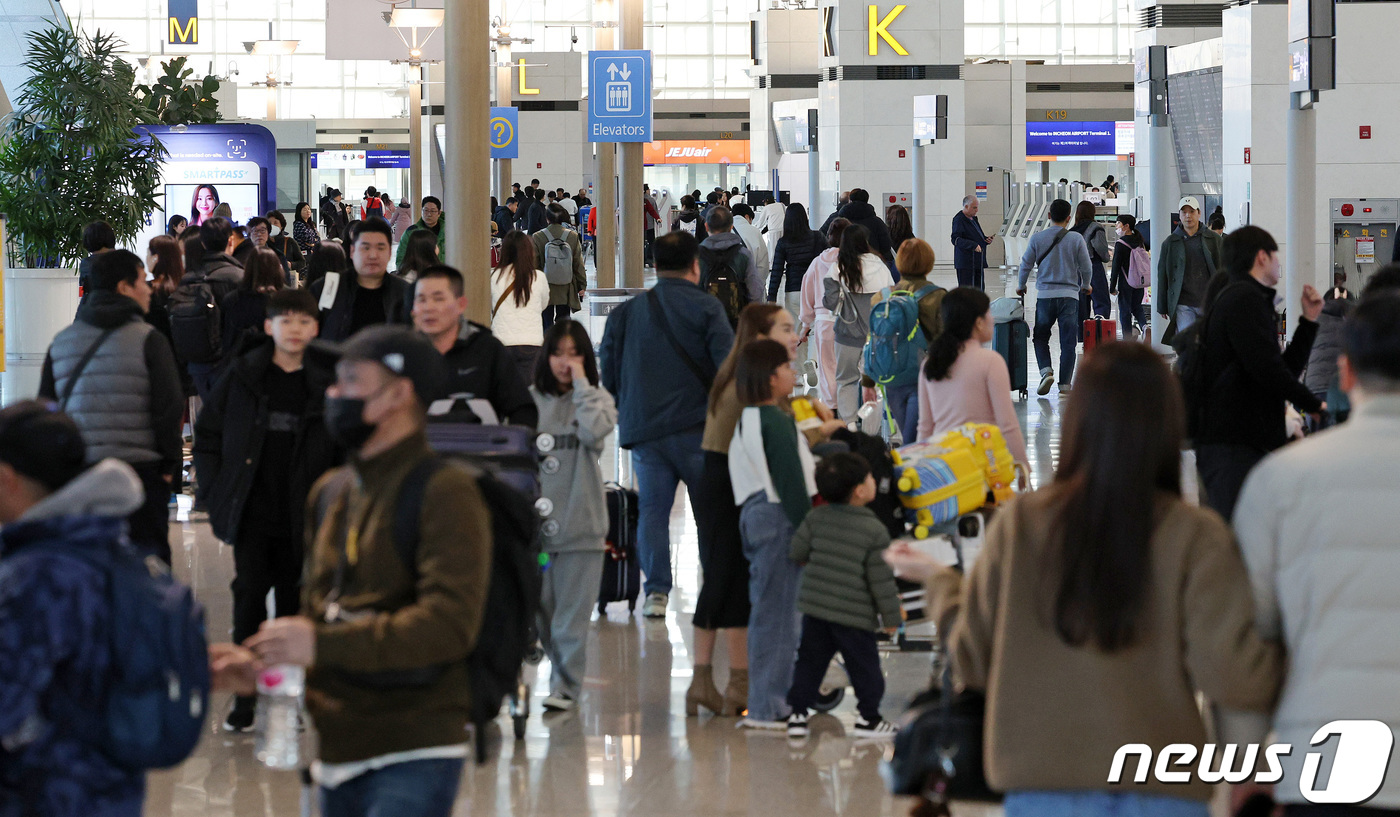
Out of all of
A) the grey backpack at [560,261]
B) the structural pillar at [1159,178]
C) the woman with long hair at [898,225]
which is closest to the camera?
the woman with long hair at [898,225]

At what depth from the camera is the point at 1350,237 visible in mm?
15586

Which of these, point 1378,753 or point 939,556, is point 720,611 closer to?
point 939,556

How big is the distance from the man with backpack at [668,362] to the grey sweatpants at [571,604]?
889 mm

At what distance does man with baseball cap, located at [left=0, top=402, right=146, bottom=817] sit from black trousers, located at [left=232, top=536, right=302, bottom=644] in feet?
9.28

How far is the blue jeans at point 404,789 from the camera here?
307cm

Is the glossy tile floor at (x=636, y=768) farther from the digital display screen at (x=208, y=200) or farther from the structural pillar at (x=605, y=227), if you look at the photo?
the structural pillar at (x=605, y=227)

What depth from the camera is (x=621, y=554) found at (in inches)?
300

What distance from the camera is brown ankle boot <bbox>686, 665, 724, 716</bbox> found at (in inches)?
243

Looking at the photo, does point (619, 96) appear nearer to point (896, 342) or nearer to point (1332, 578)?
point (896, 342)

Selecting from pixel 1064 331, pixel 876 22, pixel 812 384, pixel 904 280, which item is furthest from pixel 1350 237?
pixel 876 22

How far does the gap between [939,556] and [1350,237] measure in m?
12.0

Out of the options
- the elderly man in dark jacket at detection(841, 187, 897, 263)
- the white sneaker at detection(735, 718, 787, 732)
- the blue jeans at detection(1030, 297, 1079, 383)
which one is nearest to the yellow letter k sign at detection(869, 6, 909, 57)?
the elderly man in dark jacket at detection(841, 187, 897, 263)

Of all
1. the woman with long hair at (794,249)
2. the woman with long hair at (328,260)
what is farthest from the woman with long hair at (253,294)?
the woman with long hair at (794,249)

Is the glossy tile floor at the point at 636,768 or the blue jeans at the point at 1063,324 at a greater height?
the blue jeans at the point at 1063,324
